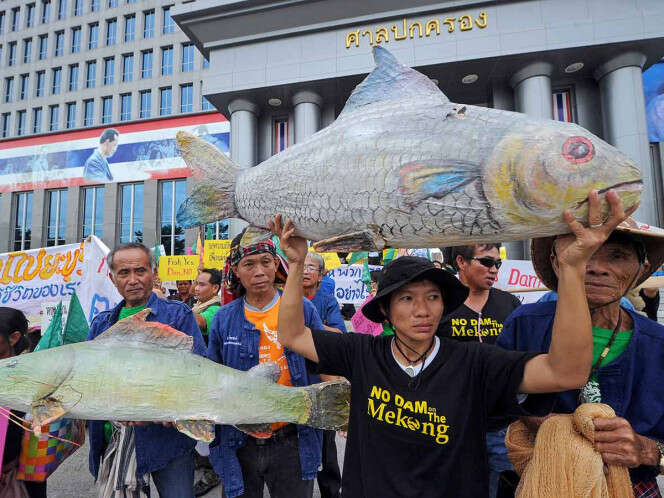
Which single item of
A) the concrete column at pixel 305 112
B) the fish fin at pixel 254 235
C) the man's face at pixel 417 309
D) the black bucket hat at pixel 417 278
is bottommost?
the man's face at pixel 417 309

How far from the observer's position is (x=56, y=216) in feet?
83.9

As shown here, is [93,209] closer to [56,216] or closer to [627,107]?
[56,216]

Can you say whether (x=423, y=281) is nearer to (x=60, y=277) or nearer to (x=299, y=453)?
(x=299, y=453)

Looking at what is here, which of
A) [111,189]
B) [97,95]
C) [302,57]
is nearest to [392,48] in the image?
[302,57]

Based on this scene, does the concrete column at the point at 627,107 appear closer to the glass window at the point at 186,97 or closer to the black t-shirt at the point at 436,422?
the black t-shirt at the point at 436,422

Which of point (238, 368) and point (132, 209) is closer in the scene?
point (238, 368)

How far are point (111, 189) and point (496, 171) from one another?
87.5 feet

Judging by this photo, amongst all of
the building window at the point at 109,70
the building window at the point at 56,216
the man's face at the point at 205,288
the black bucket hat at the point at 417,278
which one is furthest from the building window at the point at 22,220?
the black bucket hat at the point at 417,278

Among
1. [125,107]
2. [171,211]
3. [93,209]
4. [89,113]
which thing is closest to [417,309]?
[171,211]

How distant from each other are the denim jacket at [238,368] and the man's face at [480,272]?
104cm

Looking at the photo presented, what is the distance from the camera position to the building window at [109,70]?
106 ft

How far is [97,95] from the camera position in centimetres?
3206

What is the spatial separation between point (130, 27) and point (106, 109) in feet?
23.2

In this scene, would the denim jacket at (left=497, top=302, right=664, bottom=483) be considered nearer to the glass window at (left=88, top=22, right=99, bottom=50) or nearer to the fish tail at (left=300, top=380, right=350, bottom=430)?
the fish tail at (left=300, top=380, right=350, bottom=430)
